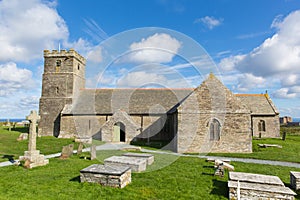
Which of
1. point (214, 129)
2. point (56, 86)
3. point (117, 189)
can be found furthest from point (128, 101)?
point (117, 189)

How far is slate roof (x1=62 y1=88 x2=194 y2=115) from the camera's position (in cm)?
2766

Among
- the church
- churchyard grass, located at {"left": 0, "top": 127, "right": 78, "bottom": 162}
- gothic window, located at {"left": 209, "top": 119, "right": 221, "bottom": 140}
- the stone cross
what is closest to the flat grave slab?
the church

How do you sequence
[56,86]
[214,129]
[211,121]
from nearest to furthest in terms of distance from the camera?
[211,121]
[214,129]
[56,86]

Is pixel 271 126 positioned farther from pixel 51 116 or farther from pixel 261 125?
pixel 51 116

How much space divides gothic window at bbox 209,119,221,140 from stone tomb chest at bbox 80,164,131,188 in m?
11.5

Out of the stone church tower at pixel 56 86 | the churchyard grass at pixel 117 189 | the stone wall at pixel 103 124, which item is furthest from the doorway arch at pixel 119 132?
the churchyard grass at pixel 117 189

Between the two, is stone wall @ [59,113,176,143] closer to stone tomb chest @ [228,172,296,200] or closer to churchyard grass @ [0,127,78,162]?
churchyard grass @ [0,127,78,162]

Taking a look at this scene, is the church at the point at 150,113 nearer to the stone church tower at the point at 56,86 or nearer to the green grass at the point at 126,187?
the stone church tower at the point at 56,86

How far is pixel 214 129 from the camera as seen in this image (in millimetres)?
17922

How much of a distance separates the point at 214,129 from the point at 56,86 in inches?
924

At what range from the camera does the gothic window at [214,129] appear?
17797 millimetres

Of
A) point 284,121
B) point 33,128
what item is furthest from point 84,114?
point 284,121

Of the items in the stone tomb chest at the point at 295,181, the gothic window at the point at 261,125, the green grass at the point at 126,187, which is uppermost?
the gothic window at the point at 261,125

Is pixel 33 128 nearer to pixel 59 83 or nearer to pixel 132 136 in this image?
pixel 132 136
